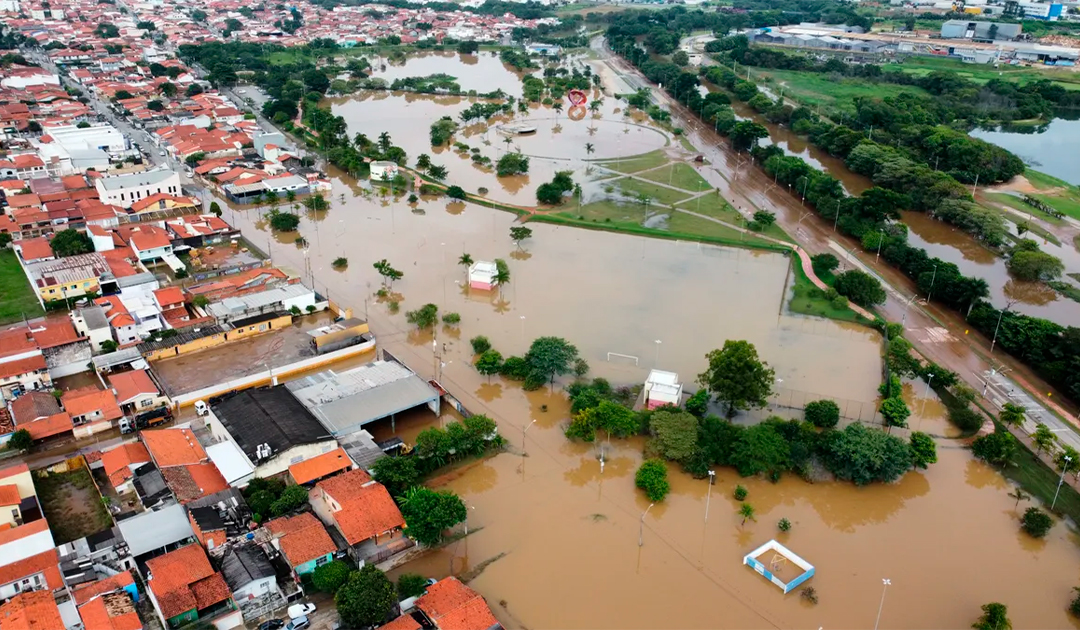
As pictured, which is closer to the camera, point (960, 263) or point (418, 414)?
point (418, 414)

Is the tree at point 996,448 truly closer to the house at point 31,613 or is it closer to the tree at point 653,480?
the tree at point 653,480

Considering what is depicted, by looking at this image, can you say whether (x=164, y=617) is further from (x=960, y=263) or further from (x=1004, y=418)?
(x=960, y=263)

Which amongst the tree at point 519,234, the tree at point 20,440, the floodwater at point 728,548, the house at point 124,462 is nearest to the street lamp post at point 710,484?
the floodwater at point 728,548

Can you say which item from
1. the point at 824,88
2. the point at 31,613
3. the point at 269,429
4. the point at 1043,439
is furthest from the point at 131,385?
the point at 824,88

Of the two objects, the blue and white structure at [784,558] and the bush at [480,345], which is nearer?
the blue and white structure at [784,558]

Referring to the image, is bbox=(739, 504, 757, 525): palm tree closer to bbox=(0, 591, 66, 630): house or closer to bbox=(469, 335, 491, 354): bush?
bbox=(469, 335, 491, 354): bush

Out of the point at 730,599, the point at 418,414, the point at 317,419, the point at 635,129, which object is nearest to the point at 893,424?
the point at 730,599

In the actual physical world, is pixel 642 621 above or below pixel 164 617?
below
